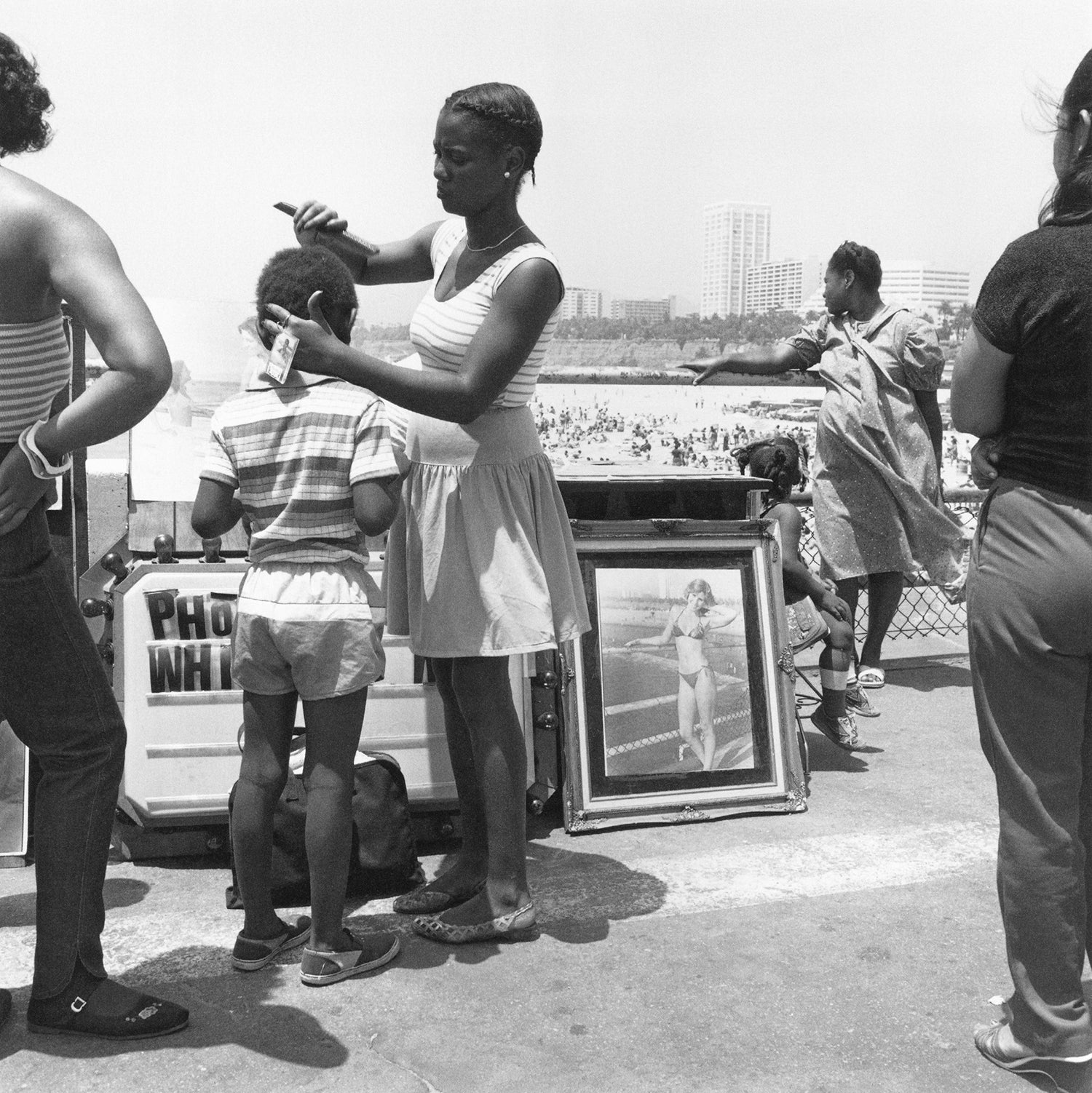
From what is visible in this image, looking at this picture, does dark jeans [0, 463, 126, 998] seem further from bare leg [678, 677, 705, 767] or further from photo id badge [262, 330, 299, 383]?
A: bare leg [678, 677, 705, 767]

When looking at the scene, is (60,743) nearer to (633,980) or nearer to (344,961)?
(344,961)

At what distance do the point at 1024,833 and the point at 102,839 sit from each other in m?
1.84

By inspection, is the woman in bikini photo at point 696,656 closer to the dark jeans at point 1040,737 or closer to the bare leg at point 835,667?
the bare leg at point 835,667

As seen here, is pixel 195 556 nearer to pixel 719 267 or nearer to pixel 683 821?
pixel 683 821

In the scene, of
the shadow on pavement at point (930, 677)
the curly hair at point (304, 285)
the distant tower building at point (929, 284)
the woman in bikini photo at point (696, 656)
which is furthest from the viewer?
the distant tower building at point (929, 284)

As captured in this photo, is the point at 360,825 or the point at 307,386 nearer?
the point at 307,386

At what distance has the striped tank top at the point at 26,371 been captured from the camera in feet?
7.91

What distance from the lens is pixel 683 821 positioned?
4.00m

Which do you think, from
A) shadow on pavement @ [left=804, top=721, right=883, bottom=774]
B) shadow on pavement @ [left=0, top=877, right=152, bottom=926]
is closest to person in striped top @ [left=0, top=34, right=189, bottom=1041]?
shadow on pavement @ [left=0, top=877, right=152, bottom=926]

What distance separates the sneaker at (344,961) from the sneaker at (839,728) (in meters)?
2.19

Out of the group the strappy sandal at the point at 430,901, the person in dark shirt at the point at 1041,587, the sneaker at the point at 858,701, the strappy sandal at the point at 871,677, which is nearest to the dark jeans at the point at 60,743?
the strappy sandal at the point at 430,901

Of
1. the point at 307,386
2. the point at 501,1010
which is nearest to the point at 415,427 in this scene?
the point at 307,386

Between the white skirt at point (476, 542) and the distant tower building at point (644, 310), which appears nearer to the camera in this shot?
the white skirt at point (476, 542)

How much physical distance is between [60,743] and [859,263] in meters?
4.09
